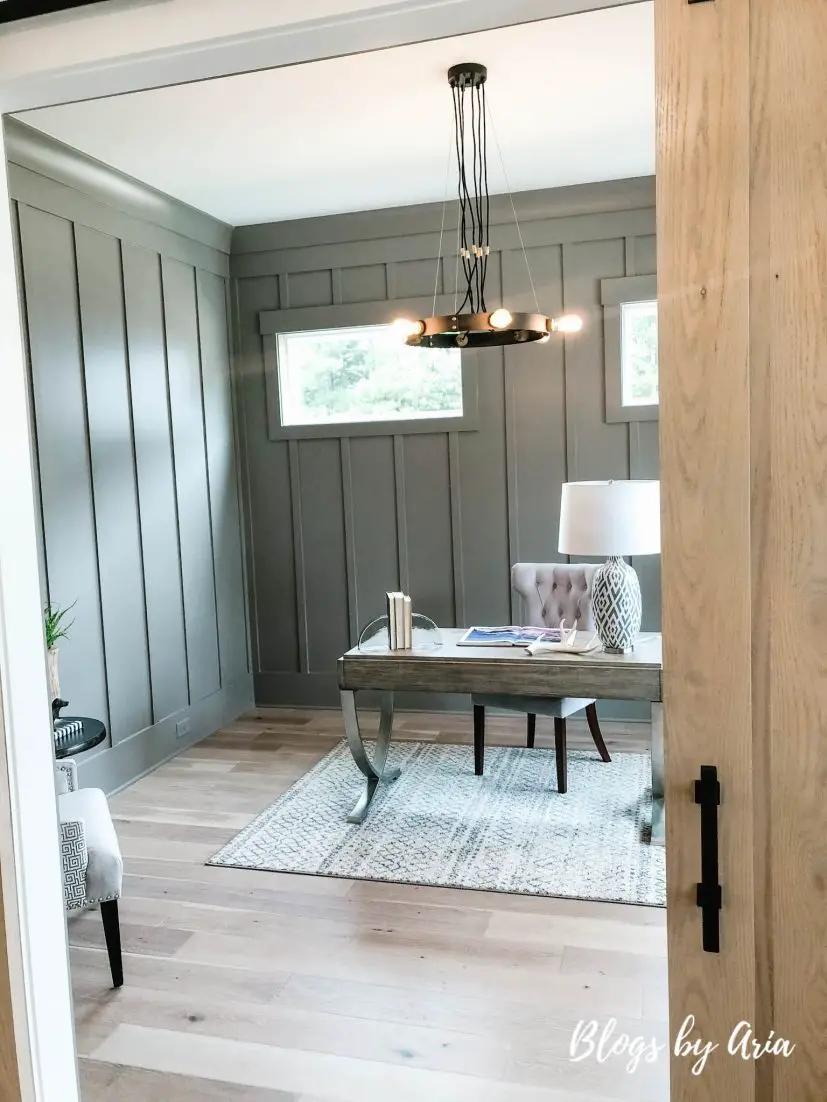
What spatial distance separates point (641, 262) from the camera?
4.67m

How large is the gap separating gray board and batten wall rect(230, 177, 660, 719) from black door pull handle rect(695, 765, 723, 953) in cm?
365

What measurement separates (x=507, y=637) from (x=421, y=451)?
169cm

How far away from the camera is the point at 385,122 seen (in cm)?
371

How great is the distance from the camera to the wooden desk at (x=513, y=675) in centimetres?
332

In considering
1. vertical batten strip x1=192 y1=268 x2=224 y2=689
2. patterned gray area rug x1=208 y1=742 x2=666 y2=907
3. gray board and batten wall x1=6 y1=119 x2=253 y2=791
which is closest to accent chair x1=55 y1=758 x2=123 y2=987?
patterned gray area rug x1=208 y1=742 x2=666 y2=907

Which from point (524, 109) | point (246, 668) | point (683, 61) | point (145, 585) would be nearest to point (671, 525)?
point (683, 61)

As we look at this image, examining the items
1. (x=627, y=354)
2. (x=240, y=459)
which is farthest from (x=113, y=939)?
(x=627, y=354)

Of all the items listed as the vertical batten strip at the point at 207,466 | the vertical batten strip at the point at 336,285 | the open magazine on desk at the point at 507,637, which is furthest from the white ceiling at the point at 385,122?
the open magazine on desk at the point at 507,637

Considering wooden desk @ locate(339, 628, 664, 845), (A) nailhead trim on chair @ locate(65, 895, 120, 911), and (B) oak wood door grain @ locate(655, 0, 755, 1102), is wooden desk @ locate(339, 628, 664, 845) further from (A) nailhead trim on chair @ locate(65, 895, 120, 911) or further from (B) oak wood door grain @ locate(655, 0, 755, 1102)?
(B) oak wood door grain @ locate(655, 0, 755, 1102)

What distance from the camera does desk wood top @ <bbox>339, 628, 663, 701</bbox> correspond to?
3.31 m

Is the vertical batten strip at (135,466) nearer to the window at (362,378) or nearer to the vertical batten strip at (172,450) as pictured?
the vertical batten strip at (172,450)

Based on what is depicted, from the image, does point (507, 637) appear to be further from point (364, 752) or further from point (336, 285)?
point (336, 285)

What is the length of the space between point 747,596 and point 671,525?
142mm

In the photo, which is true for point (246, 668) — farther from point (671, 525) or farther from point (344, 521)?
point (671, 525)
